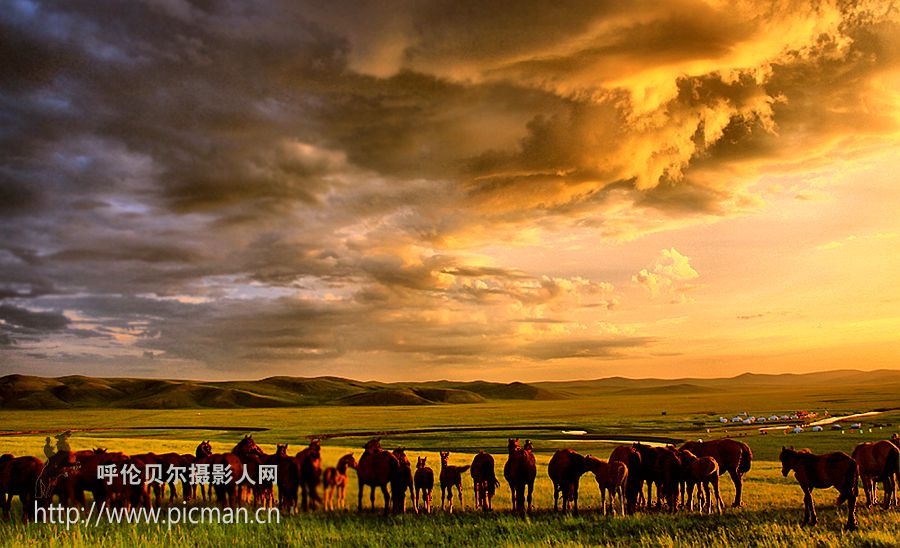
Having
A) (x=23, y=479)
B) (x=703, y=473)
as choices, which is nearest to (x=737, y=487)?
(x=703, y=473)

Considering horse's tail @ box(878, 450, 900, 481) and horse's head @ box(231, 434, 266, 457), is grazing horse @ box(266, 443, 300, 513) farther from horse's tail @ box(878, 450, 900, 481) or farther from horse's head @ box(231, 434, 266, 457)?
horse's tail @ box(878, 450, 900, 481)

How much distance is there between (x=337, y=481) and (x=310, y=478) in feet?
2.66

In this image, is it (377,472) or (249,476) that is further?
(249,476)

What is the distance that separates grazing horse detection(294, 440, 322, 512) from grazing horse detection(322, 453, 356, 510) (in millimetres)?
236

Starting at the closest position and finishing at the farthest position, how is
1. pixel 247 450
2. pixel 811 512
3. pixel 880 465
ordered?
1. pixel 811 512
2. pixel 880 465
3. pixel 247 450

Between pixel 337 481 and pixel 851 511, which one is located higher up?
pixel 337 481

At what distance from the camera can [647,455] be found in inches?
837

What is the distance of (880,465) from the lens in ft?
67.2

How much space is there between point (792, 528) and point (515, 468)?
7498 mm

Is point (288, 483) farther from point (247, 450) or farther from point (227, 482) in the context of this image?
point (247, 450)

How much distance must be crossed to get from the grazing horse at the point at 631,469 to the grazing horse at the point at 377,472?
7158 mm

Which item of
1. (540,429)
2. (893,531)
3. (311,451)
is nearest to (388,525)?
(311,451)

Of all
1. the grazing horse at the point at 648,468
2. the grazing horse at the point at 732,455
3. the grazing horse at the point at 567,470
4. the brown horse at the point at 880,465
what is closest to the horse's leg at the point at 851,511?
the brown horse at the point at 880,465

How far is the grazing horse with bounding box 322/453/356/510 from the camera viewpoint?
19266mm
